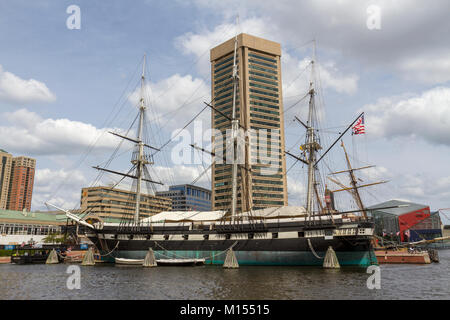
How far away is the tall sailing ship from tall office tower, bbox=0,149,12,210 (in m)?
182

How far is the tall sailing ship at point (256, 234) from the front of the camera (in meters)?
34.3

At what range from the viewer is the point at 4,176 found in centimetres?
19475

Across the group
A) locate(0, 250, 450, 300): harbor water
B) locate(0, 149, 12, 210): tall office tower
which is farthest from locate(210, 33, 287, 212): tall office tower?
locate(0, 149, 12, 210): tall office tower

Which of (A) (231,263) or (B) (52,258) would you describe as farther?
(B) (52,258)

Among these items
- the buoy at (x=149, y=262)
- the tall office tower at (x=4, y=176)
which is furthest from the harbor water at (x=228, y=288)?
the tall office tower at (x=4, y=176)

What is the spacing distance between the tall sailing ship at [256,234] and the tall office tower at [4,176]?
596 ft

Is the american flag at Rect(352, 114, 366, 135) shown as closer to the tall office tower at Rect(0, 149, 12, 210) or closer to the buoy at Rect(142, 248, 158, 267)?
the buoy at Rect(142, 248, 158, 267)

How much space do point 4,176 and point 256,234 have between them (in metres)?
206

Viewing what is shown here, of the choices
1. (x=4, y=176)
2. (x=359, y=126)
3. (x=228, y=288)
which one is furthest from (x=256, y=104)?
(x=4, y=176)

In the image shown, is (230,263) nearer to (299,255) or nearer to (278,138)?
(299,255)

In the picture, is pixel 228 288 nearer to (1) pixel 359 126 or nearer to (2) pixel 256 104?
(1) pixel 359 126

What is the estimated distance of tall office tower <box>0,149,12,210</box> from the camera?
7633 inches
